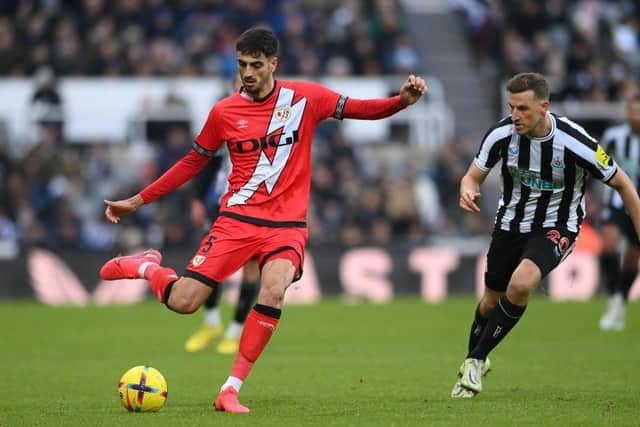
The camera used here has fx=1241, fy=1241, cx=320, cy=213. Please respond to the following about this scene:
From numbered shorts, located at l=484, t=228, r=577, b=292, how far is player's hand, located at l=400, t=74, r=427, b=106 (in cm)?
139

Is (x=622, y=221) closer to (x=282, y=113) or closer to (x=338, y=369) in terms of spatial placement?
(x=338, y=369)

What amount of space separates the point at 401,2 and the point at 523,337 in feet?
52.1

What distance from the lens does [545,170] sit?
8.73 meters

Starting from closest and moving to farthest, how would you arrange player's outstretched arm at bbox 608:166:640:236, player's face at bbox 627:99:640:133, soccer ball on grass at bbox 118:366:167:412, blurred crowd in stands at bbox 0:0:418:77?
soccer ball on grass at bbox 118:366:167:412, player's outstretched arm at bbox 608:166:640:236, player's face at bbox 627:99:640:133, blurred crowd in stands at bbox 0:0:418:77

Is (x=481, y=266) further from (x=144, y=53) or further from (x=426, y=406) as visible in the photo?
(x=426, y=406)

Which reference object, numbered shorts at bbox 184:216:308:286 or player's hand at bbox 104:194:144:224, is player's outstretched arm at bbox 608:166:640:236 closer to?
numbered shorts at bbox 184:216:308:286

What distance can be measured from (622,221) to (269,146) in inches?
273

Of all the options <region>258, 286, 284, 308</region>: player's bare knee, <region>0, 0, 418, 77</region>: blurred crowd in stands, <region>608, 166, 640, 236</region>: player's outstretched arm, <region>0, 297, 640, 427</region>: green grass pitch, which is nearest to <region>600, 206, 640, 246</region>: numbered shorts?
<region>0, 297, 640, 427</region>: green grass pitch

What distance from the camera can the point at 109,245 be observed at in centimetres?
1989

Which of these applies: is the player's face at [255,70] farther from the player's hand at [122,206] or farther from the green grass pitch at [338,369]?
the green grass pitch at [338,369]

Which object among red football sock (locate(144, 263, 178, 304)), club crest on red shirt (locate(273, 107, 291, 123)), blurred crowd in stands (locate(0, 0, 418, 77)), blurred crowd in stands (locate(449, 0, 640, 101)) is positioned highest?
blurred crowd in stands (locate(449, 0, 640, 101))

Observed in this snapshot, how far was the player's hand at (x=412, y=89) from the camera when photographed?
8141 millimetres

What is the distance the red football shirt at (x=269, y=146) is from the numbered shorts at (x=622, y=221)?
21.0 feet

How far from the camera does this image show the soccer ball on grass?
7926 mm
